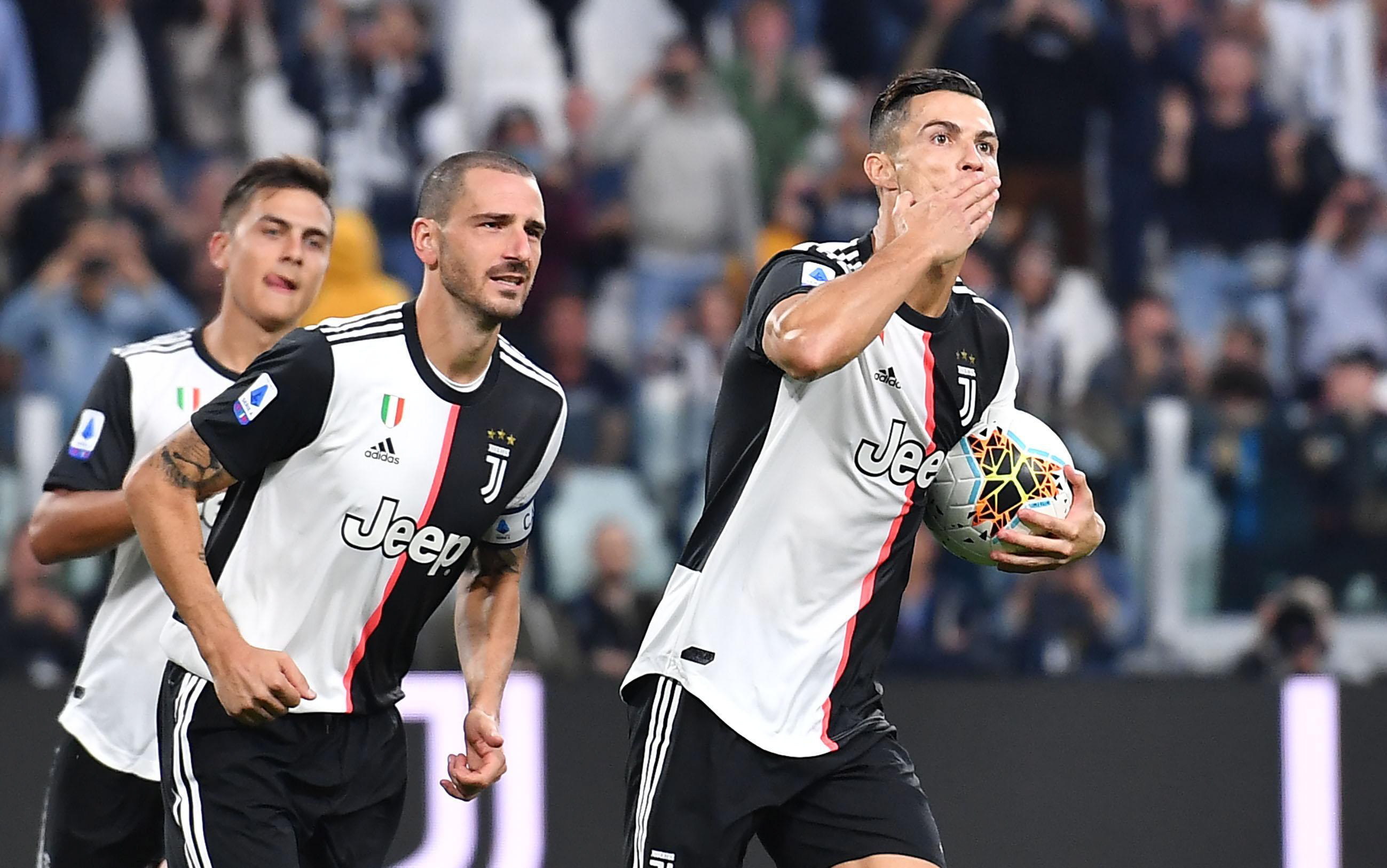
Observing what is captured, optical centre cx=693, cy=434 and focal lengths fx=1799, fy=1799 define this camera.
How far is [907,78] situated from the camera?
411 cm

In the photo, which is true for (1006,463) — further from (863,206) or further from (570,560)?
(863,206)

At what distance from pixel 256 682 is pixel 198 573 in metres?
0.27

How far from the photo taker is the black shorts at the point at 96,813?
15.5 ft

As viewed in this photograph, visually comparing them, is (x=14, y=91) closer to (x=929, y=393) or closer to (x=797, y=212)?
(x=797, y=212)

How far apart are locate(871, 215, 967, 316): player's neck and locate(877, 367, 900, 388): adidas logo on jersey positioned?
0.54 ft

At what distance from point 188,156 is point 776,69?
322cm

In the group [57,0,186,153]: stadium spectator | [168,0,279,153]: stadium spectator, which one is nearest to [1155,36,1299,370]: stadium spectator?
[168,0,279,153]: stadium spectator

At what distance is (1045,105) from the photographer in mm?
9906

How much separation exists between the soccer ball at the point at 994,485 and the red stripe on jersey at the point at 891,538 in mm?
172

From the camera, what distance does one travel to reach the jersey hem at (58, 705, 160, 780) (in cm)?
469

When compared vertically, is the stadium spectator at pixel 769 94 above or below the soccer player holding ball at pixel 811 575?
above

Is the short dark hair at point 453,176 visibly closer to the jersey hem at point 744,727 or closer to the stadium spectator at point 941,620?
the jersey hem at point 744,727

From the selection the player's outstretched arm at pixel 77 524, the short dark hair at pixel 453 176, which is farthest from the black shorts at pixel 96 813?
the short dark hair at pixel 453 176

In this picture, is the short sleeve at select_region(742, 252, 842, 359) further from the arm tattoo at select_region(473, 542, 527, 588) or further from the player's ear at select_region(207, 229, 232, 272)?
the player's ear at select_region(207, 229, 232, 272)
